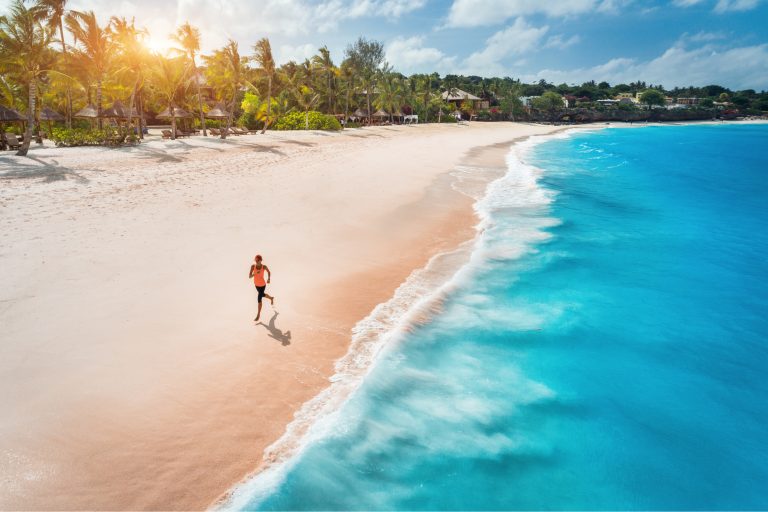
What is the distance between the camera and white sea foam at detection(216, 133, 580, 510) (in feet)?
17.6

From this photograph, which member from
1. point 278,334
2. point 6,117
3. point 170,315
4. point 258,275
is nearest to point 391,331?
point 278,334

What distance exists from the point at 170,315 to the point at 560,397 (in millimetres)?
7560

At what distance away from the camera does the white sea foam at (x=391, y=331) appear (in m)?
5.38

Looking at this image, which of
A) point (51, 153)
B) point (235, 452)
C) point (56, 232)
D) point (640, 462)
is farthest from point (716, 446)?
point (51, 153)

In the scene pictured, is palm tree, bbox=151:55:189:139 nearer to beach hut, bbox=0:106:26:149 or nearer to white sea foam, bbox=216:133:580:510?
beach hut, bbox=0:106:26:149

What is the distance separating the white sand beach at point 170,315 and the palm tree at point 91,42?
1622 centimetres

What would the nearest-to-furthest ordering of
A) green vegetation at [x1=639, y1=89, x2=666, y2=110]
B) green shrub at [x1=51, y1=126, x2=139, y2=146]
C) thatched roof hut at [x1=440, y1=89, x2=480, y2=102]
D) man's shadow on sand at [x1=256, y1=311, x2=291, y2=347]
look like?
man's shadow on sand at [x1=256, y1=311, x2=291, y2=347], green shrub at [x1=51, y1=126, x2=139, y2=146], thatched roof hut at [x1=440, y1=89, x2=480, y2=102], green vegetation at [x1=639, y1=89, x2=666, y2=110]

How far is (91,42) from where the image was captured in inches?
1180

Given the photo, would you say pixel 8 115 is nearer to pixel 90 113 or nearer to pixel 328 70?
pixel 90 113

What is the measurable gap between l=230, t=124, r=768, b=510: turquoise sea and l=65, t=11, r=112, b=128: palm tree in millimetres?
31694

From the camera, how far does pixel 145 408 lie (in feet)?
19.5

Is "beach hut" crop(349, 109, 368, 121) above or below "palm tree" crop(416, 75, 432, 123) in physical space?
below

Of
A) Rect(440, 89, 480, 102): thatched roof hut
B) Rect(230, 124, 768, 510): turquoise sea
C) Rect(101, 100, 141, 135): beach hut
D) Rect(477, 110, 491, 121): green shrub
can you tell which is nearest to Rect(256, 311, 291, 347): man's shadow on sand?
Rect(230, 124, 768, 510): turquoise sea

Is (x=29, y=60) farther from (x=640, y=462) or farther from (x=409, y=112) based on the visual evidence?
(x=409, y=112)
